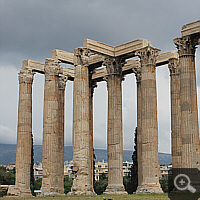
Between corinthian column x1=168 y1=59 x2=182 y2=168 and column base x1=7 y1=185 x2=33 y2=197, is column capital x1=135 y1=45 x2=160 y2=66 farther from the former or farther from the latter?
Answer: column base x1=7 y1=185 x2=33 y2=197

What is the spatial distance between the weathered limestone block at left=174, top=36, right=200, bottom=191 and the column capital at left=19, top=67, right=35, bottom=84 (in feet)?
67.1

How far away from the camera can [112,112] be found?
51688 millimetres

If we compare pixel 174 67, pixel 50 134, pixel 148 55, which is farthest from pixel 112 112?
pixel 174 67

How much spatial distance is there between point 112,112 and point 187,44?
13.1m

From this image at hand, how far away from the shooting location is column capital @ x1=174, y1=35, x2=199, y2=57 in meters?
43.2

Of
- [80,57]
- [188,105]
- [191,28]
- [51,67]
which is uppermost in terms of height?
[191,28]

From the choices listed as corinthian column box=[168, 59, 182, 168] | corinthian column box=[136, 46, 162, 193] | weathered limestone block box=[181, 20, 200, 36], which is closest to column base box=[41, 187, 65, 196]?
corinthian column box=[136, 46, 162, 193]

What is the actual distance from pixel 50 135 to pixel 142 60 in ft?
45.5

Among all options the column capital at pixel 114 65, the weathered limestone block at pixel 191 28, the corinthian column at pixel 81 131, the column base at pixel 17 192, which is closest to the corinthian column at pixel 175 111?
the column capital at pixel 114 65

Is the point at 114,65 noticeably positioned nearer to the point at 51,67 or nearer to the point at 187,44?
the point at 51,67

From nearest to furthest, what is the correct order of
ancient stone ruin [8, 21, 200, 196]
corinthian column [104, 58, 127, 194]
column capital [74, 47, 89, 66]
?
ancient stone ruin [8, 21, 200, 196]
column capital [74, 47, 89, 66]
corinthian column [104, 58, 127, 194]

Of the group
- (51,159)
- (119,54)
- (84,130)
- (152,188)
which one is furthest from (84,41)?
(152,188)

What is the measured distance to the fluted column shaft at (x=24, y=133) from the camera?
52125mm

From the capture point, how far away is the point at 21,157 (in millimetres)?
52781
